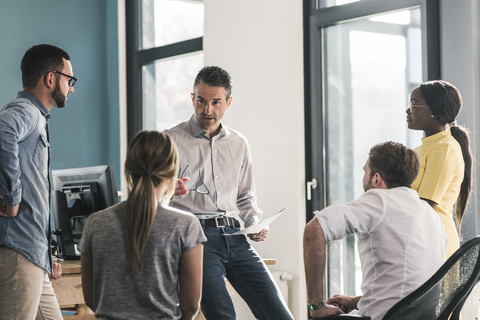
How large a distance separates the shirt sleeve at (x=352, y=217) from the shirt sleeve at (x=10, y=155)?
1070 mm

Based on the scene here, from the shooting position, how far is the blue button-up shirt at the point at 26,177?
1.90 meters

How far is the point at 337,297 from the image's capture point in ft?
5.88

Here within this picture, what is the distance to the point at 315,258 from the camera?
1.59 m

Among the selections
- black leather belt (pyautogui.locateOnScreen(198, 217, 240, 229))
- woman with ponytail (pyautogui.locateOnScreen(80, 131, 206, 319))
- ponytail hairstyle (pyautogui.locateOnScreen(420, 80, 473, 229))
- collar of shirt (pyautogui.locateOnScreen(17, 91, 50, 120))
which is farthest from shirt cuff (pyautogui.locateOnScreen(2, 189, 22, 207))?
ponytail hairstyle (pyautogui.locateOnScreen(420, 80, 473, 229))

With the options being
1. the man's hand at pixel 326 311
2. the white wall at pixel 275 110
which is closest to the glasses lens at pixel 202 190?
the man's hand at pixel 326 311

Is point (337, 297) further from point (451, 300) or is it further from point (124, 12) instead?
point (124, 12)

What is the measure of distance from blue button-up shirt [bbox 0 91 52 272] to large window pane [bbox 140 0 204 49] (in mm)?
2677

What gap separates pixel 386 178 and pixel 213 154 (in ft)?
2.82

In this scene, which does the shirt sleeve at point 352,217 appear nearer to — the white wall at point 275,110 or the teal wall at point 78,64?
the white wall at point 275,110

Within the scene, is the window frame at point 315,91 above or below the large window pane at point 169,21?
below

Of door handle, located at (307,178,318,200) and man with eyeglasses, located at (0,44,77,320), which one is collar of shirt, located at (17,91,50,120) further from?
door handle, located at (307,178,318,200)

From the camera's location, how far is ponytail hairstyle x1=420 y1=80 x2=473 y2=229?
7.74ft

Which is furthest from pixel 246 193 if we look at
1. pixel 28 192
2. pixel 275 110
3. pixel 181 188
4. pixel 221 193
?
pixel 275 110

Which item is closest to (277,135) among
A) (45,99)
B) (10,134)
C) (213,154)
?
(213,154)
